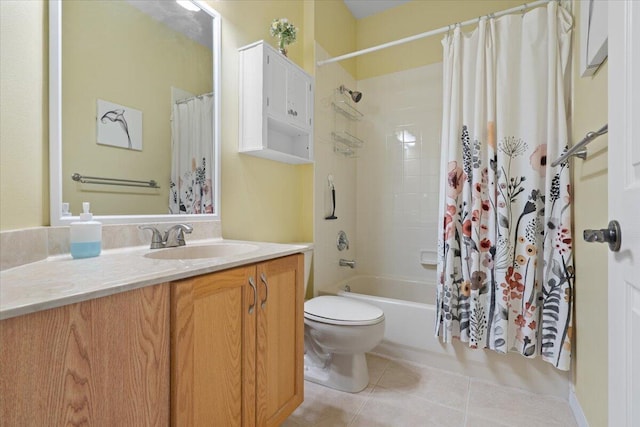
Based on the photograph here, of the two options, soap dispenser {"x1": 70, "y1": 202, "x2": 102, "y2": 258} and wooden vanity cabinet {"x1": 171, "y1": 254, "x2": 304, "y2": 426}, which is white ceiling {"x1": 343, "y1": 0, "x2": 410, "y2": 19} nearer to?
wooden vanity cabinet {"x1": 171, "y1": 254, "x2": 304, "y2": 426}

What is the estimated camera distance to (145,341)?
678 mm

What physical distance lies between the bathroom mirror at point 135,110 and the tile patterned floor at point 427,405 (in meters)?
1.16

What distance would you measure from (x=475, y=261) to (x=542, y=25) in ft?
4.47

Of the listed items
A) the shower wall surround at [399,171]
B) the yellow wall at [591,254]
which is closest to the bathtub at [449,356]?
the yellow wall at [591,254]

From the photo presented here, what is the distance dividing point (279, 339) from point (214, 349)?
33cm

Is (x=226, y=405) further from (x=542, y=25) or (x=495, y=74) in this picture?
(x=542, y=25)

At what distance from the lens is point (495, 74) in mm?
1666

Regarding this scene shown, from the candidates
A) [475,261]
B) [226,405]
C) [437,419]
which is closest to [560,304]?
[475,261]

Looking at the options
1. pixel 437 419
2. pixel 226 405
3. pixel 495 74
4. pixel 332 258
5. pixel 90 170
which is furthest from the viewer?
pixel 332 258

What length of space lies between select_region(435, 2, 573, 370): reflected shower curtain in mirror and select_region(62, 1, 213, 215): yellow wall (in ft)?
5.13

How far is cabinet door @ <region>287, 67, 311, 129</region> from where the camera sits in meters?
1.82

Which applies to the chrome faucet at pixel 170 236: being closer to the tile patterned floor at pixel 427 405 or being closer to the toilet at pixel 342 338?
the toilet at pixel 342 338

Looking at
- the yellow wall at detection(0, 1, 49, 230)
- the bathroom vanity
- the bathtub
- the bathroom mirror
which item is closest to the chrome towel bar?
the bathtub

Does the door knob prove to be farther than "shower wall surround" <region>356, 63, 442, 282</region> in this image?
No
